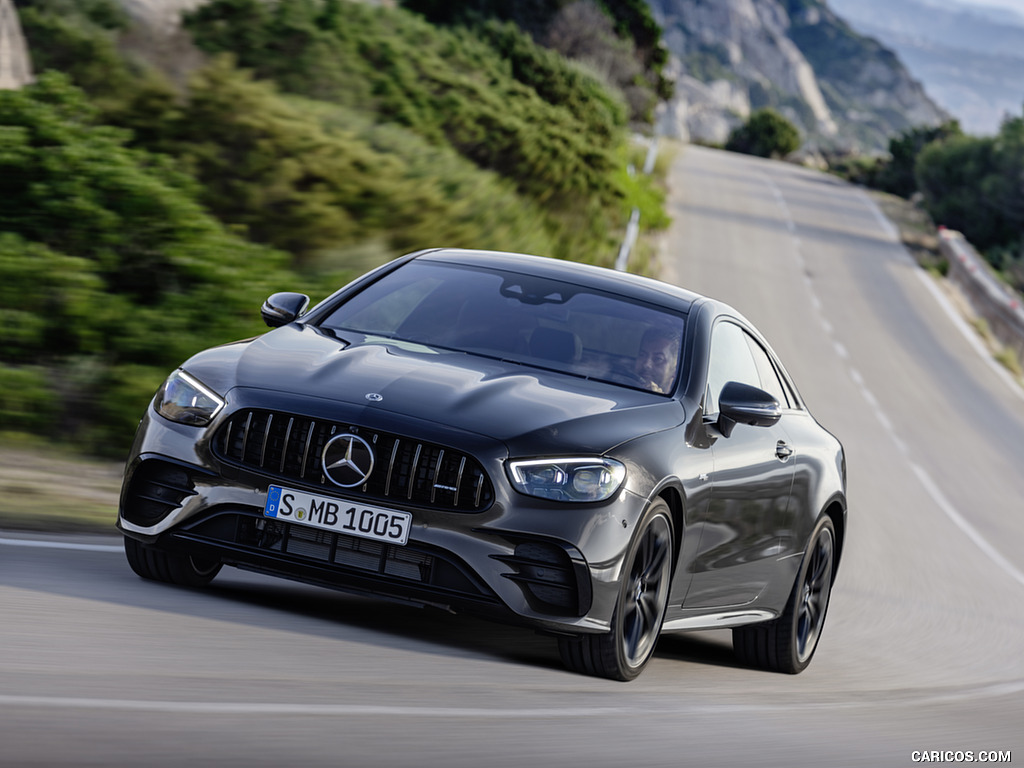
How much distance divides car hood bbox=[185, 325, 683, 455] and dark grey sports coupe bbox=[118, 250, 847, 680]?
0.04 feet

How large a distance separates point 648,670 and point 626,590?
110 centimetres

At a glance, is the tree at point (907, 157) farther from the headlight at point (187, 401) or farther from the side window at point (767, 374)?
the headlight at point (187, 401)

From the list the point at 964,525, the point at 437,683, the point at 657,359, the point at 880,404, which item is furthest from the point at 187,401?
the point at 880,404

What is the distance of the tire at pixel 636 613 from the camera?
18.1 ft

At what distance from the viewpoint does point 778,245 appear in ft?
135

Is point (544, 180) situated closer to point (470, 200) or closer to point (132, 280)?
point (470, 200)

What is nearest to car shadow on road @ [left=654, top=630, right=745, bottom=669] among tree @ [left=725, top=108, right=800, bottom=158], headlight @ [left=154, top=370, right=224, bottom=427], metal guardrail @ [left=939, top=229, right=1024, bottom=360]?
headlight @ [left=154, top=370, right=224, bottom=427]

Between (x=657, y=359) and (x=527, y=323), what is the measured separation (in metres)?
0.55

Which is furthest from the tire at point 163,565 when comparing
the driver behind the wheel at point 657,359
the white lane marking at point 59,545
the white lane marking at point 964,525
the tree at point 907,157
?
the tree at point 907,157

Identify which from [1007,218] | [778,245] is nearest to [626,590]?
[778,245]

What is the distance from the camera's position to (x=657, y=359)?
6.42 metres

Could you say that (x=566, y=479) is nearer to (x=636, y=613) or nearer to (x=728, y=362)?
(x=636, y=613)

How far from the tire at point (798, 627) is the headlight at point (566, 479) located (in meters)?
2.40

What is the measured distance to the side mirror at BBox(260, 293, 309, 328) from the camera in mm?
6598
